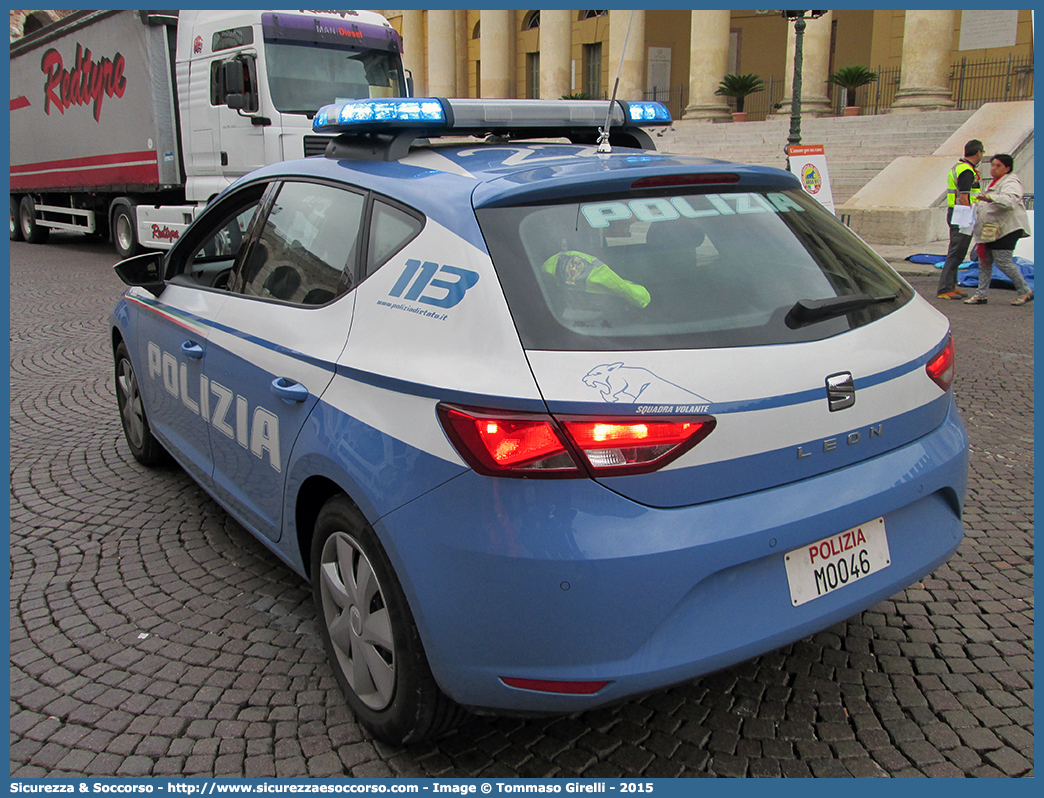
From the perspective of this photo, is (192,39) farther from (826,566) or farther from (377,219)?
(826,566)

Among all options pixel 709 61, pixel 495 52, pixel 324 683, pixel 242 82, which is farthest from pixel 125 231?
pixel 495 52

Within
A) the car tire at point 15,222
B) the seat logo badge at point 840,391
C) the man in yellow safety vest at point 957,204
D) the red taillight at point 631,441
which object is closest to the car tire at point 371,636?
the red taillight at point 631,441

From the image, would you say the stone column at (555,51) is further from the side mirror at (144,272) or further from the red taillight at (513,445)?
the red taillight at (513,445)

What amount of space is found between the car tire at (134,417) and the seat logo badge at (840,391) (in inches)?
139

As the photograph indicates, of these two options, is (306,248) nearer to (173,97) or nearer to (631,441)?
(631,441)

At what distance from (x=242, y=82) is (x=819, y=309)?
1090 cm

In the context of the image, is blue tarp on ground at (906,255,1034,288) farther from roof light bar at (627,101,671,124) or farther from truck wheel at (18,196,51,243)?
truck wheel at (18,196,51,243)

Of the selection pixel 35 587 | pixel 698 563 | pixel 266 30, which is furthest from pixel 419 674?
pixel 266 30

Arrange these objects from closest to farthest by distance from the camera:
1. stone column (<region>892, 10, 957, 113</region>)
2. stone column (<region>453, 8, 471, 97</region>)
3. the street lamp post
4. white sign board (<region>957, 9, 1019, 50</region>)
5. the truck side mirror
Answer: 1. the truck side mirror
2. the street lamp post
3. stone column (<region>892, 10, 957, 113</region>)
4. white sign board (<region>957, 9, 1019, 50</region>)
5. stone column (<region>453, 8, 471, 97</region>)

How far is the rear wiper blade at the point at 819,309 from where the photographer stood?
2424 mm

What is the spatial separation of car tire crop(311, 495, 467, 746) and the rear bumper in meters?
0.11

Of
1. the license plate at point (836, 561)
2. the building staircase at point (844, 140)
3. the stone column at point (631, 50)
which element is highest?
the stone column at point (631, 50)

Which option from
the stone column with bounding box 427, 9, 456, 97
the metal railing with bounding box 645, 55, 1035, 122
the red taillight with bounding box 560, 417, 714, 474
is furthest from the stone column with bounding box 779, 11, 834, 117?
the red taillight with bounding box 560, 417, 714, 474

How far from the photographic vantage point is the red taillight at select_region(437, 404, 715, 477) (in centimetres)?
210
